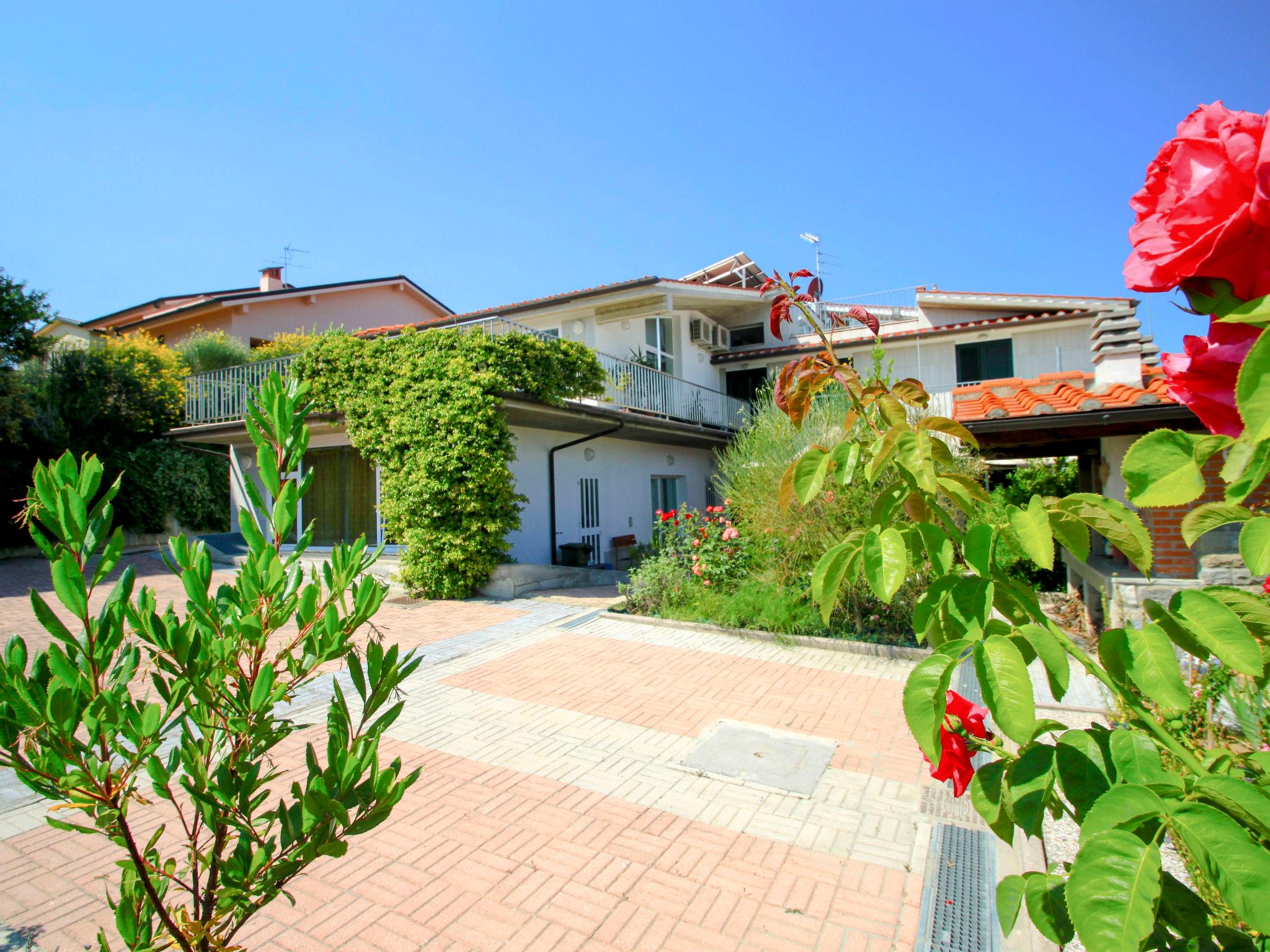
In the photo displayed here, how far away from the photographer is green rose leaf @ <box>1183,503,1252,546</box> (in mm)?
995

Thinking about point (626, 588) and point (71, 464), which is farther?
point (626, 588)

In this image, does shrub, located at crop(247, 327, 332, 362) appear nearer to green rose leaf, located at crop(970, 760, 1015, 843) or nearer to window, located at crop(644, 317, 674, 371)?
window, located at crop(644, 317, 674, 371)

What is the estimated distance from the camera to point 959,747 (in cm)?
151

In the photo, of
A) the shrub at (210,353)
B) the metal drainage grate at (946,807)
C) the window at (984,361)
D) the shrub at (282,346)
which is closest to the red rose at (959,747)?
the metal drainage grate at (946,807)

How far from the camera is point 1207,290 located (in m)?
0.93

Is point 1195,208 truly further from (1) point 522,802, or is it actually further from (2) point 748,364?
(2) point 748,364

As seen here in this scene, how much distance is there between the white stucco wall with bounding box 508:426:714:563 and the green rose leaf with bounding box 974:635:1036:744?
40.7 ft

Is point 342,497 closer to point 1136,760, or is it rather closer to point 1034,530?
point 1034,530

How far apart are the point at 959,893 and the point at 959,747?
270cm

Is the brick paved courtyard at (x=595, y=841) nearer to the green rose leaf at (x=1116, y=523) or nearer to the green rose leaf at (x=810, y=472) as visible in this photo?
the green rose leaf at (x=810, y=472)

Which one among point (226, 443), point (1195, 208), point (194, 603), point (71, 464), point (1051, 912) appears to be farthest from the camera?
point (226, 443)

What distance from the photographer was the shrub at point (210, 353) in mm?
22078

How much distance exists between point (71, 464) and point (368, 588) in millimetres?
633

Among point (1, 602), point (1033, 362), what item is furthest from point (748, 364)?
point (1, 602)
